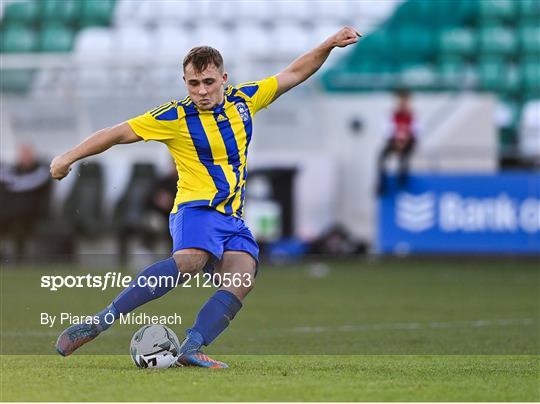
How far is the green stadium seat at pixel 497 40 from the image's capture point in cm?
2058

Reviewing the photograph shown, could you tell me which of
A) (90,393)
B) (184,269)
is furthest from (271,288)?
(90,393)

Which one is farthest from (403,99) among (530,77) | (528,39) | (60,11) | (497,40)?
(60,11)

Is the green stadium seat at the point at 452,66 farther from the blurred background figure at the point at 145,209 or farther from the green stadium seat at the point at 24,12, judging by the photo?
the green stadium seat at the point at 24,12

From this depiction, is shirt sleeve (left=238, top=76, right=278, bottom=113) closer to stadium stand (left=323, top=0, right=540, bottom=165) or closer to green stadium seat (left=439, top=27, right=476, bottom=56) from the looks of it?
stadium stand (left=323, top=0, right=540, bottom=165)

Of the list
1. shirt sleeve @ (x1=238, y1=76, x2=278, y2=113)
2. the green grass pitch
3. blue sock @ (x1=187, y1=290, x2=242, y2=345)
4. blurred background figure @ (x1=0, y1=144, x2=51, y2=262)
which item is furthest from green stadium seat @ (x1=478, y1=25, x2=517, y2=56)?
blue sock @ (x1=187, y1=290, x2=242, y2=345)

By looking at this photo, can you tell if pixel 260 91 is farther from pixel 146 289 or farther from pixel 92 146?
pixel 146 289

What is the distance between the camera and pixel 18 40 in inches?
800

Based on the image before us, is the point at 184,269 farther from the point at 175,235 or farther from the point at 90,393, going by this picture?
the point at 90,393

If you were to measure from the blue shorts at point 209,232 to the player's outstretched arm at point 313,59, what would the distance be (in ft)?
2.59

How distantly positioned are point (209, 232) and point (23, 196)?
11482mm

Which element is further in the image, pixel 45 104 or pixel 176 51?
pixel 176 51

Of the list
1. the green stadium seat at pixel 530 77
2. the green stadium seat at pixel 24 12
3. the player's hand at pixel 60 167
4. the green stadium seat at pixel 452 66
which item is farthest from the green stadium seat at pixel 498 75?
the player's hand at pixel 60 167

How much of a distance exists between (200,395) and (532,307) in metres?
Result: 6.48

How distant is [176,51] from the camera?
19797mm
